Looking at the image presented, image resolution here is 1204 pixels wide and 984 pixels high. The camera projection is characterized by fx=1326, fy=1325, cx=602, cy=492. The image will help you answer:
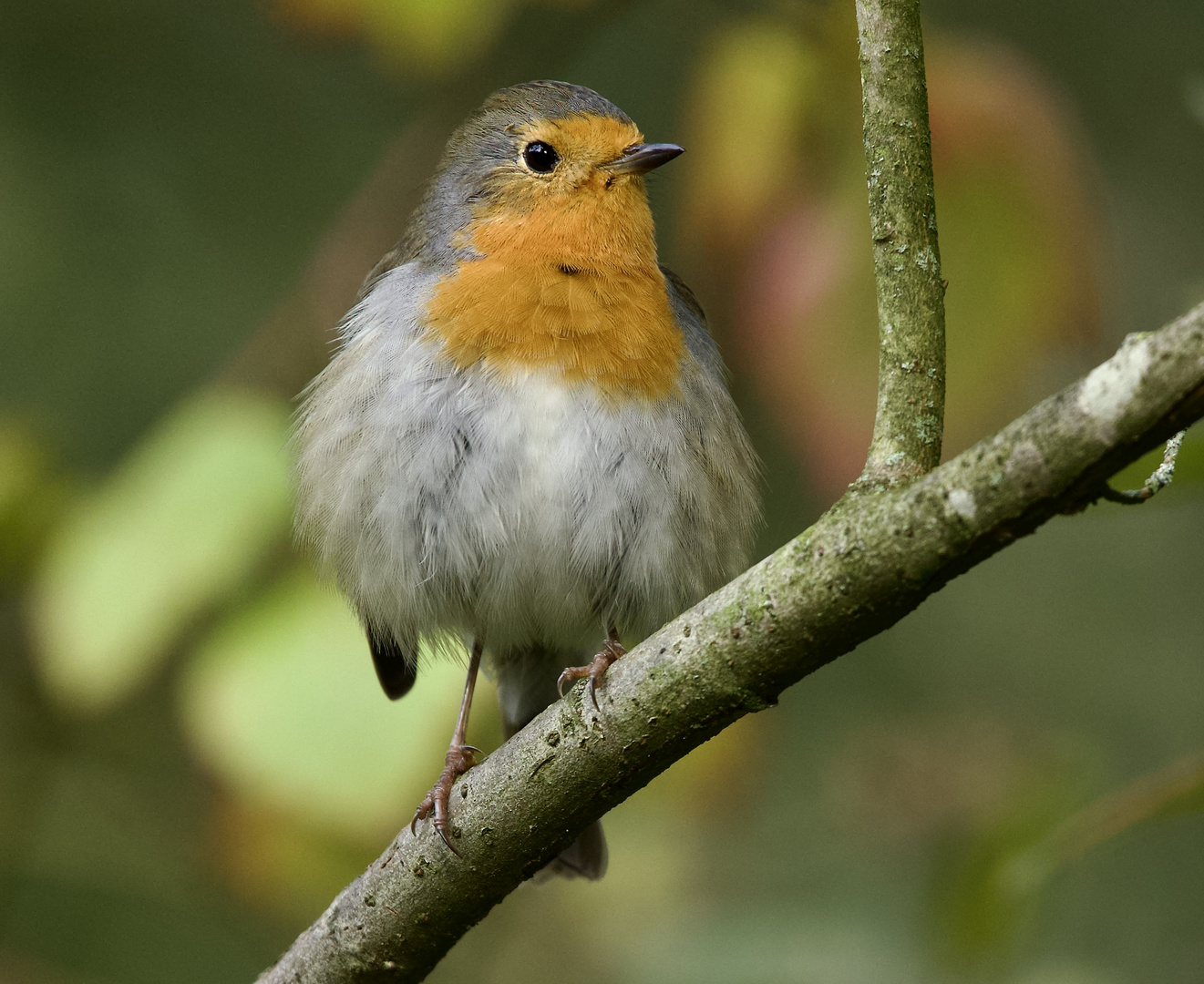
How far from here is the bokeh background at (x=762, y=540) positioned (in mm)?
2818

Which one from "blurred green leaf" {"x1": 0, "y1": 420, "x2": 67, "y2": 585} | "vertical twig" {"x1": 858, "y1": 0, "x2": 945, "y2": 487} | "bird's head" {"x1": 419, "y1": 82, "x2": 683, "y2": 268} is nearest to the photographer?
"vertical twig" {"x1": 858, "y1": 0, "x2": 945, "y2": 487}

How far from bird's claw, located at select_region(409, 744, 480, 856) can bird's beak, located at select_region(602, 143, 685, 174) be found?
1.57 meters

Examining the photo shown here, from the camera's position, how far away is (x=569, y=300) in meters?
3.19

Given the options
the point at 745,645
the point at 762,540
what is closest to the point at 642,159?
the point at 762,540

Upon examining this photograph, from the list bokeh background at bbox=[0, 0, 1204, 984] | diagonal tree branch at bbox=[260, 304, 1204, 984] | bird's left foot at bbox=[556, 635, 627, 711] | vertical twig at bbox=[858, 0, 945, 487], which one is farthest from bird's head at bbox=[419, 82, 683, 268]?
diagonal tree branch at bbox=[260, 304, 1204, 984]

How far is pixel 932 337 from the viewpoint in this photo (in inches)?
80.1

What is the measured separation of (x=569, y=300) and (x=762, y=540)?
128cm

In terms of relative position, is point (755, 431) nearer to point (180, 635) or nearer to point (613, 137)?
point (613, 137)

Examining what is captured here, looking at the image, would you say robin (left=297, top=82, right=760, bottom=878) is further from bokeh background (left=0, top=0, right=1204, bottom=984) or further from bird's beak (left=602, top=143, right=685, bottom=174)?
bokeh background (left=0, top=0, right=1204, bottom=984)

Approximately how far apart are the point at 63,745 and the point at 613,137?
7.80 feet

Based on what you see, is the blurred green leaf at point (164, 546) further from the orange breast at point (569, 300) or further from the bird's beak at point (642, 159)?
the bird's beak at point (642, 159)

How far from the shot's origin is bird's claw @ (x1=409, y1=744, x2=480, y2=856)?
97.7 inches

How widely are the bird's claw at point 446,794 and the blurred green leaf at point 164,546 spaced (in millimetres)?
630

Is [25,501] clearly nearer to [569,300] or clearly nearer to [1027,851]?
[569,300]
